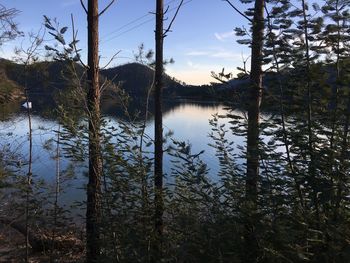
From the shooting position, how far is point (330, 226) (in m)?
3.05

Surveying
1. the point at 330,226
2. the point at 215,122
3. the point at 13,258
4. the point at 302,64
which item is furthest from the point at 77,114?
the point at 13,258

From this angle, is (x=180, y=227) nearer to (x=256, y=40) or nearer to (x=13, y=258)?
(x=256, y=40)

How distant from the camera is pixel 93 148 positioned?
5.29 m

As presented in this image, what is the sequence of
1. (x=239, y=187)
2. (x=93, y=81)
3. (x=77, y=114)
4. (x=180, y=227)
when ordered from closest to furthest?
(x=239, y=187) → (x=180, y=227) → (x=77, y=114) → (x=93, y=81)

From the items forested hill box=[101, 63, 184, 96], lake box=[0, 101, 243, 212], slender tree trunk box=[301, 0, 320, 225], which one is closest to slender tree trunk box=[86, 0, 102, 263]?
lake box=[0, 101, 243, 212]

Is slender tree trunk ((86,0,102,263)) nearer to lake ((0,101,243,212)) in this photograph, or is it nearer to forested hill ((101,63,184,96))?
lake ((0,101,243,212))

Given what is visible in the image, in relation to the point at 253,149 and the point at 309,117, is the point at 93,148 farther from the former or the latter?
the point at 309,117

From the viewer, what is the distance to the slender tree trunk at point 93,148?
17.1 feet

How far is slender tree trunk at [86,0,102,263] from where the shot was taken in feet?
17.1

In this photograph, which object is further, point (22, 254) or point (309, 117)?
point (22, 254)

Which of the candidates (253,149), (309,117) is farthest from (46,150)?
(309,117)

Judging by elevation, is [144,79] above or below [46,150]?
above

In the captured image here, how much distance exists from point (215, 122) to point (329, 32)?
5.62 feet

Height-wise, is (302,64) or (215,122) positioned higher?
(302,64)
